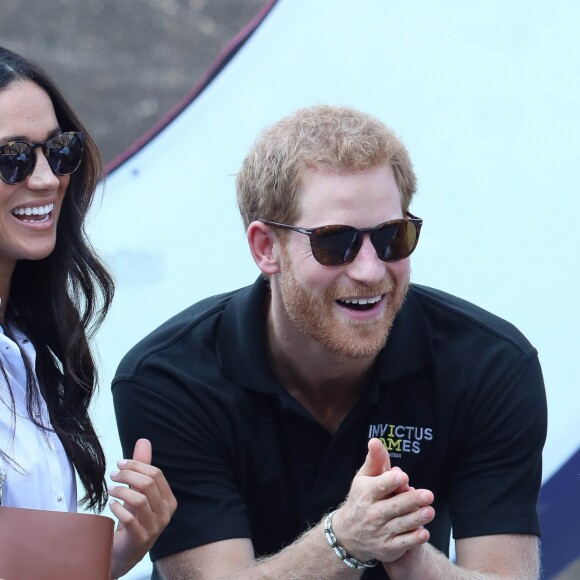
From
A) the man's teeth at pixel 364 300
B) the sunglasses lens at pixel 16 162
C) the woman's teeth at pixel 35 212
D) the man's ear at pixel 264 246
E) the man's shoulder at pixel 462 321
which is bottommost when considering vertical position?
the man's shoulder at pixel 462 321

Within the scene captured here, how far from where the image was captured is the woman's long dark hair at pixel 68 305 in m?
2.13

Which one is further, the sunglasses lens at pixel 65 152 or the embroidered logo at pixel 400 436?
the embroidered logo at pixel 400 436

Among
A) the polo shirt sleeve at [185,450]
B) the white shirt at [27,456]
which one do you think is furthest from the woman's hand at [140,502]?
the polo shirt sleeve at [185,450]

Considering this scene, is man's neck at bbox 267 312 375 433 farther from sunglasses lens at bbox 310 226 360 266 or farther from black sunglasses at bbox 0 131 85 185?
black sunglasses at bbox 0 131 85 185

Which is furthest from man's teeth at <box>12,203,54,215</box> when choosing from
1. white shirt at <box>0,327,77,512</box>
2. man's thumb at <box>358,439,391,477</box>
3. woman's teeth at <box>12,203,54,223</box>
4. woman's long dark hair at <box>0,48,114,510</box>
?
man's thumb at <box>358,439,391,477</box>

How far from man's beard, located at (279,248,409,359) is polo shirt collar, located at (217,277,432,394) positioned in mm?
92

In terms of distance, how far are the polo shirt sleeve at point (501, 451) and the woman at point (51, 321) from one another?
26.2 inches

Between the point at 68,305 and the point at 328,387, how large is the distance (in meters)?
0.60

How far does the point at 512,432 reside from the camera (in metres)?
2.28

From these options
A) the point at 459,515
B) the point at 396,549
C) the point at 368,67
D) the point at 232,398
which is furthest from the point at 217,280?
the point at 396,549

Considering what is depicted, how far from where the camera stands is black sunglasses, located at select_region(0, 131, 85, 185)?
6.48 feet

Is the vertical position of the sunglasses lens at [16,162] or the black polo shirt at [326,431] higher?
the sunglasses lens at [16,162]

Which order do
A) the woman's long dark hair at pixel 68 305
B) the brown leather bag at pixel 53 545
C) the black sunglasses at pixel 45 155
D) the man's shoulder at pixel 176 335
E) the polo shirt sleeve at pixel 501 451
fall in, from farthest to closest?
the man's shoulder at pixel 176 335
the polo shirt sleeve at pixel 501 451
the woman's long dark hair at pixel 68 305
the black sunglasses at pixel 45 155
the brown leather bag at pixel 53 545

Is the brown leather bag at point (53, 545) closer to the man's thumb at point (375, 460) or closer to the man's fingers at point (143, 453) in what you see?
the man's fingers at point (143, 453)
